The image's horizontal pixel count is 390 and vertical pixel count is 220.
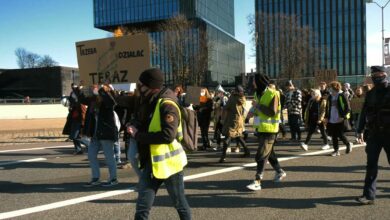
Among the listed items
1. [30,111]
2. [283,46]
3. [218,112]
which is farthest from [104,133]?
[283,46]

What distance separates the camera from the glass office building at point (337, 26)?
89625 mm

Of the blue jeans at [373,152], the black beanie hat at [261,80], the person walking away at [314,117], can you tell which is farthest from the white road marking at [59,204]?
the person walking away at [314,117]

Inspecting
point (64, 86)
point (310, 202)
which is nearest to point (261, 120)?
point (310, 202)

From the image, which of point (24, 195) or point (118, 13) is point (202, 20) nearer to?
point (118, 13)

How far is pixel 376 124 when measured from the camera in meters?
5.86

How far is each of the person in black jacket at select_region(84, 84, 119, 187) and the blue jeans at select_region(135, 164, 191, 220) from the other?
3395 mm

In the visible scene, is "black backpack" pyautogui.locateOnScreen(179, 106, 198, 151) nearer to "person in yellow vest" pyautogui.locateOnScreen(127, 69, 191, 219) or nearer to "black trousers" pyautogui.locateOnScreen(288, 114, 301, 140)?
"person in yellow vest" pyautogui.locateOnScreen(127, 69, 191, 219)

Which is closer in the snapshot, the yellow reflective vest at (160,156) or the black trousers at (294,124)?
the yellow reflective vest at (160,156)

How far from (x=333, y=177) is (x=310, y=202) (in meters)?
1.91

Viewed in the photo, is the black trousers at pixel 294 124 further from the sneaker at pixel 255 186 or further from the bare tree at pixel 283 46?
the bare tree at pixel 283 46

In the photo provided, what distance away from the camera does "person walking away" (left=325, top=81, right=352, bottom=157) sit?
34.0ft

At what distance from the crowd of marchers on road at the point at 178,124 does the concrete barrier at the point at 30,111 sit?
2184 centimetres

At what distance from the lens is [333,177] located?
7.96 meters

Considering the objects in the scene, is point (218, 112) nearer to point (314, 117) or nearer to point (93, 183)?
point (314, 117)
